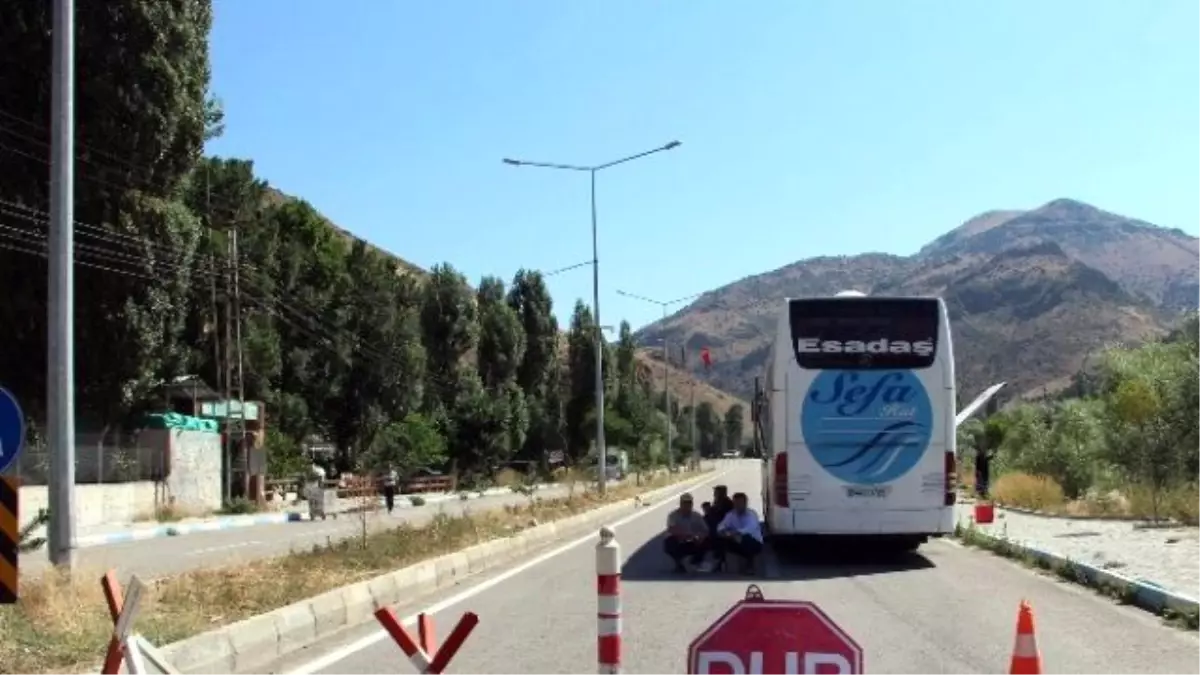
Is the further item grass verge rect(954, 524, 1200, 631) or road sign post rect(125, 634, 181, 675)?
grass verge rect(954, 524, 1200, 631)

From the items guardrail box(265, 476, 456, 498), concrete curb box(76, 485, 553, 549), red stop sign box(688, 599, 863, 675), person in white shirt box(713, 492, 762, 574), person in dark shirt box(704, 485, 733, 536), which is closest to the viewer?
red stop sign box(688, 599, 863, 675)

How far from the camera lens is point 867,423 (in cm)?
1741

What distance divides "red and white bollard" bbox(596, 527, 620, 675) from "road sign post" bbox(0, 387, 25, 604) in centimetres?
412

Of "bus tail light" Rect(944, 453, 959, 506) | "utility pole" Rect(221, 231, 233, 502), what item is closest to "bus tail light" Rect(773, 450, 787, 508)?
"bus tail light" Rect(944, 453, 959, 506)

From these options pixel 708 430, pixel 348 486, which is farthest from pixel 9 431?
pixel 708 430

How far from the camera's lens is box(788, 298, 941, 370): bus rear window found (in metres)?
17.5

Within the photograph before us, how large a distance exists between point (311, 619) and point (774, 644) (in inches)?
270

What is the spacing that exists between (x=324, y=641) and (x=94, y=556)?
1461 centimetres

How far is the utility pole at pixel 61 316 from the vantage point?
40.5ft

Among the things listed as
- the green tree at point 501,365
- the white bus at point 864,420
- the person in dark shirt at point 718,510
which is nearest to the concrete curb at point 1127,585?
the white bus at point 864,420

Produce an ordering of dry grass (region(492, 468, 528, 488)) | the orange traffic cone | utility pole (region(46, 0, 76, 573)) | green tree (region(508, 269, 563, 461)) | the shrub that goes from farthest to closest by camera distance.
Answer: green tree (region(508, 269, 563, 461)) → dry grass (region(492, 468, 528, 488)) → the shrub → utility pole (region(46, 0, 76, 573)) → the orange traffic cone

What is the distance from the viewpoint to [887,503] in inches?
678

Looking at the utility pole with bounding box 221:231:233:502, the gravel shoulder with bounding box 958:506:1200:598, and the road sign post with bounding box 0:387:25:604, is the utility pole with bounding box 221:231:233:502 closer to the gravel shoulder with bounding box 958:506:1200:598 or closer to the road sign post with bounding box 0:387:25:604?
the gravel shoulder with bounding box 958:506:1200:598

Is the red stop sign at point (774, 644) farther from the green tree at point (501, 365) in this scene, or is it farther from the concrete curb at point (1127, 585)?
the green tree at point (501, 365)
